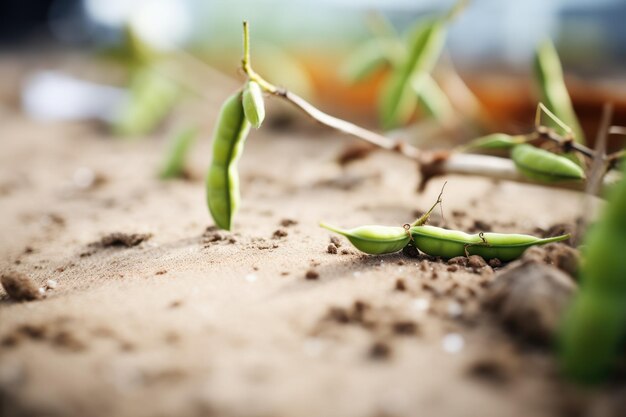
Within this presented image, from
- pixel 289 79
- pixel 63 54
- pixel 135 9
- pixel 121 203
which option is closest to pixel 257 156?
pixel 289 79

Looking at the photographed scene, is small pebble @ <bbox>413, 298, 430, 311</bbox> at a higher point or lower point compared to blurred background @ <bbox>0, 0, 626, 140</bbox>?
lower

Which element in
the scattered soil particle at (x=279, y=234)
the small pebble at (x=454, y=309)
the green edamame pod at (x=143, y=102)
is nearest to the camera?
the small pebble at (x=454, y=309)

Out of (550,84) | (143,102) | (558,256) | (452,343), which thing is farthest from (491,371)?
(143,102)

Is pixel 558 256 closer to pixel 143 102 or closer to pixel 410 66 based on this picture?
pixel 410 66

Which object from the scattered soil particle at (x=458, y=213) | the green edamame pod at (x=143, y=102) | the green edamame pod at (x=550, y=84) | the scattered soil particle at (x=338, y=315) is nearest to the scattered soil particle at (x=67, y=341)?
the scattered soil particle at (x=338, y=315)

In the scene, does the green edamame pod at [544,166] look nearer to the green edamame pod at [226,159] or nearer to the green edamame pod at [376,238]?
the green edamame pod at [376,238]

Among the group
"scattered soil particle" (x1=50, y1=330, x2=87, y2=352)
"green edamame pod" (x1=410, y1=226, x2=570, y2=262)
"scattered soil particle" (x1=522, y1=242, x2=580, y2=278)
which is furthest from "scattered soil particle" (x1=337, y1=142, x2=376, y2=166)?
"scattered soil particle" (x1=50, y1=330, x2=87, y2=352)

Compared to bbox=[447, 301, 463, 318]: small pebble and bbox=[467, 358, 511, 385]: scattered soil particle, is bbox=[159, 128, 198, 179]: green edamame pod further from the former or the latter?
bbox=[467, 358, 511, 385]: scattered soil particle

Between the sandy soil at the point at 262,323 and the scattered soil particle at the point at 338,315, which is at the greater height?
the scattered soil particle at the point at 338,315
